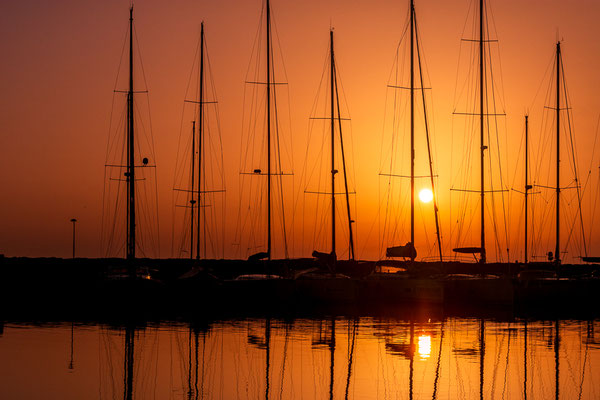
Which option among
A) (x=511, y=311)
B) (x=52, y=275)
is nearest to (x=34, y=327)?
(x=511, y=311)

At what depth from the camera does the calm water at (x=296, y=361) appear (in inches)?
957

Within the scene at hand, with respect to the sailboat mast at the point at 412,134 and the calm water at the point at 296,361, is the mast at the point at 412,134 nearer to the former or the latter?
the sailboat mast at the point at 412,134

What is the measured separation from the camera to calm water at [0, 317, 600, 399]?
24312mm

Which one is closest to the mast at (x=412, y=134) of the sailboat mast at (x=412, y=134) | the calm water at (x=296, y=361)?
the sailboat mast at (x=412, y=134)

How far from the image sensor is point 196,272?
56.6 meters

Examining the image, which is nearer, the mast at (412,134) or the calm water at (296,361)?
the calm water at (296,361)

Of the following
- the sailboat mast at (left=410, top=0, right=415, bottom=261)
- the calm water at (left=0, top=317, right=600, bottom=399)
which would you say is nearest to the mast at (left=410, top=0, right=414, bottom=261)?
the sailboat mast at (left=410, top=0, right=415, bottom=261)

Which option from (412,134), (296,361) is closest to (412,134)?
(412,134)

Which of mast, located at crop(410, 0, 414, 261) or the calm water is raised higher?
mast, located at crop(410, 0, 414, 261)

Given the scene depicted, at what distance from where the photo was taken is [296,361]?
29.9 metres

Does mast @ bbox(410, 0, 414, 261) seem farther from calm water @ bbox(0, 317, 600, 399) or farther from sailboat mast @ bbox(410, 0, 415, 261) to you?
calm water @ bbox(0, 317, 600, 399)

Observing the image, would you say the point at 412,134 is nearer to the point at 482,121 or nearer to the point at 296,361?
the point at 482,121

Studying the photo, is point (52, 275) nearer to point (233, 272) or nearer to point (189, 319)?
point (233, 272)

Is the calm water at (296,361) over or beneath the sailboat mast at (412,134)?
beneath
